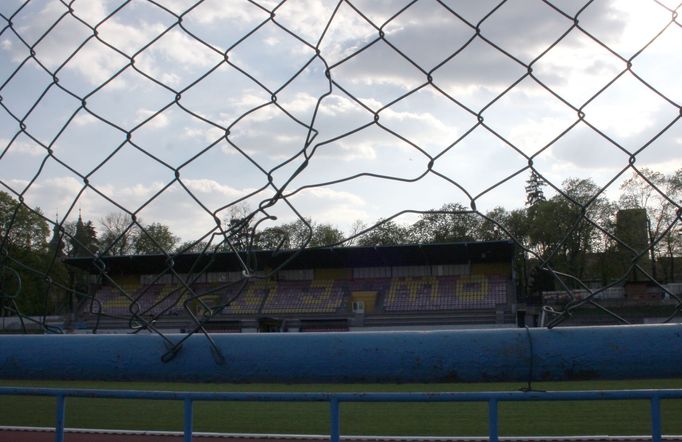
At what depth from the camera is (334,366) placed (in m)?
1.04

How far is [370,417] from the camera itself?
873 centimetres

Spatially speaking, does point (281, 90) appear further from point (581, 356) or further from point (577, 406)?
point (577, 406)

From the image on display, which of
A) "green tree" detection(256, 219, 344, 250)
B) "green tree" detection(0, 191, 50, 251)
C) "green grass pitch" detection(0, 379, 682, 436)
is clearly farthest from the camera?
"green grass pitch" detection(0, 379, 682, 436)

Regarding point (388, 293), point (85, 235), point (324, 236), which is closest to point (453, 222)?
point (324, 236)

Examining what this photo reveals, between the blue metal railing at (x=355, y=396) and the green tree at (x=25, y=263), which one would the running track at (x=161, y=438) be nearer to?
the green tree at (x=25, y=263)

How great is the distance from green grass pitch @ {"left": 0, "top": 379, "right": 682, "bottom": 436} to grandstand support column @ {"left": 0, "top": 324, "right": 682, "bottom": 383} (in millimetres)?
6664

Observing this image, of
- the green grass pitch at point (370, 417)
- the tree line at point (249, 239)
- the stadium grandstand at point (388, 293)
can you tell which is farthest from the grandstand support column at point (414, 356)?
the stadium grandstand at point (388, 293)

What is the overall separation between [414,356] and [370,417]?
26.4 ft

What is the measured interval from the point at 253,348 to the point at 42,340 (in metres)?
0.40

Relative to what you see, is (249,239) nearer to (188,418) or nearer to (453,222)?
(188,418)

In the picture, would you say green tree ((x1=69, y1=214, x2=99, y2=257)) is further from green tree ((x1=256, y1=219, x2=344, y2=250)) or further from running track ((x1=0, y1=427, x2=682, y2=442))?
running track ((x1=0, y1=427, x2=682, y2=442))

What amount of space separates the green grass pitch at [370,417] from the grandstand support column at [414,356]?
262 inches

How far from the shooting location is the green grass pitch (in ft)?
26.3

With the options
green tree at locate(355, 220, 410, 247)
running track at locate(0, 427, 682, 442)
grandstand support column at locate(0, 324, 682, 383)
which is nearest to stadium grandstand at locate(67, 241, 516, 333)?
running track at locate(0, 427, 682, 442)
